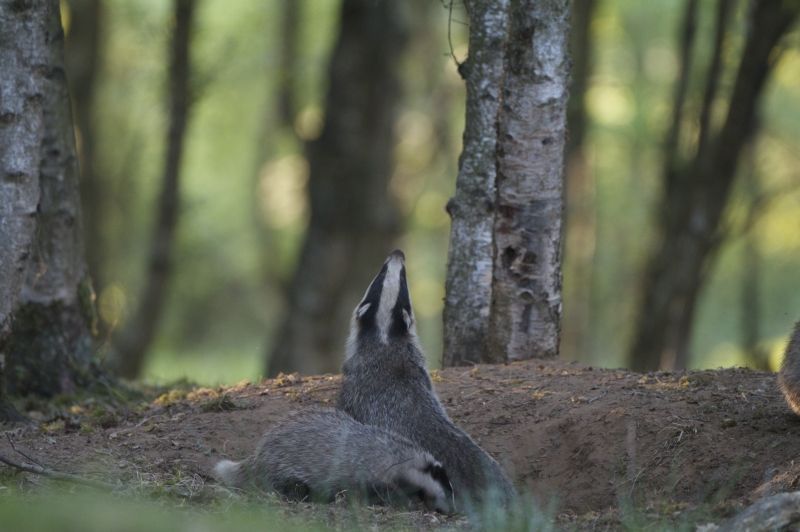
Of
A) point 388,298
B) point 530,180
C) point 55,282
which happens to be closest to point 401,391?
point 388,298

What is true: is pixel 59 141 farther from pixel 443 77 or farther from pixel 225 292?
pixel 225 292

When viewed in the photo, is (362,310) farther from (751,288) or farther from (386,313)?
(751,288)

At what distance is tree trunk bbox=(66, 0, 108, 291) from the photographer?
1806cm

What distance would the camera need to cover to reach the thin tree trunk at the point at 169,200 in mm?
15422

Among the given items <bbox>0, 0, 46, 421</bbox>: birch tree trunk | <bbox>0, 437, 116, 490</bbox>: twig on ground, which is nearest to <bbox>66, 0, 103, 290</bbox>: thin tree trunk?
<bbox>0, 0, 46, 421</bbox>: birch tree trunk

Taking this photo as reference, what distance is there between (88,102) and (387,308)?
11501mm

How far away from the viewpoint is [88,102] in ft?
59.5

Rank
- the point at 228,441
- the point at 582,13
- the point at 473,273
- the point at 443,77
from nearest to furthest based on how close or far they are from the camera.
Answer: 1. the point at 228,441
2. the point at 473,273
3. the point at 582,13
4. the point at 443,77

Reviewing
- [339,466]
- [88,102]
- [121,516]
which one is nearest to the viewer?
[121,516]

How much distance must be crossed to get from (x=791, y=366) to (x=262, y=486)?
3290 mm

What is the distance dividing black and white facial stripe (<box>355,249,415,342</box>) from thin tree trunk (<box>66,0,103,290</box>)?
10.6 meters

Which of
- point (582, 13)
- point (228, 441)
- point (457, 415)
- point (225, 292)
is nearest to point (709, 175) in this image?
point (582, 13)

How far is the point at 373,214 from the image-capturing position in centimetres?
1677

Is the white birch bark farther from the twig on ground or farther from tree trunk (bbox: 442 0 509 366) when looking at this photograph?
tree trunk (bbox: 442 0 509 366)
